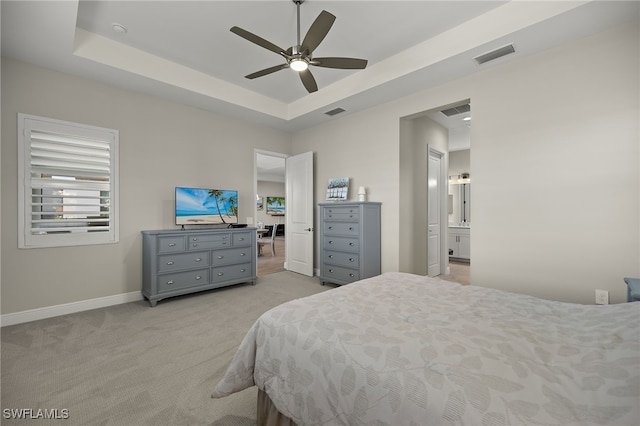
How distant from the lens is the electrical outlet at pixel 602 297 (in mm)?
2520

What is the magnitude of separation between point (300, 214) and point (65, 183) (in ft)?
11.1

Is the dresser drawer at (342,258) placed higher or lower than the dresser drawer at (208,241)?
lower

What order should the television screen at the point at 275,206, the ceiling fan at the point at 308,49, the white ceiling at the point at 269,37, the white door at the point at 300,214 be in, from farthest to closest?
the television screen at the point at 275,206 → the white door at the point at 300,214 → the white ceiling at the point at 269,37 → the ceiling fan at the point at 308,49

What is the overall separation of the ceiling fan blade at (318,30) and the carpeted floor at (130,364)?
2722 millimetres

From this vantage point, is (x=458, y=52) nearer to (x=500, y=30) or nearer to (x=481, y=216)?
(x=500, y=30)

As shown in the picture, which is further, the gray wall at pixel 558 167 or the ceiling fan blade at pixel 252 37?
the gray wall at pixel 558 167

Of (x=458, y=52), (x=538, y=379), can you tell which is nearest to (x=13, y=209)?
(x=538, y=379)

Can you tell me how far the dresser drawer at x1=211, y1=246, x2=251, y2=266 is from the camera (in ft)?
13.1

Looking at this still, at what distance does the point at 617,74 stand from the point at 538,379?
3.14 m

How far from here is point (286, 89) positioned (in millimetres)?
4336

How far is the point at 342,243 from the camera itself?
4242mm

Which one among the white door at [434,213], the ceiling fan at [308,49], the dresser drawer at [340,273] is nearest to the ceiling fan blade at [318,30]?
the ceiling fan at [308,49]

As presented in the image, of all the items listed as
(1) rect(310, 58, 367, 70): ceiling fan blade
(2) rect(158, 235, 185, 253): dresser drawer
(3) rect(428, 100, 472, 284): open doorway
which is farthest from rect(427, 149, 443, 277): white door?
(2) rect(158, 235, 185, 253): dresser drawer

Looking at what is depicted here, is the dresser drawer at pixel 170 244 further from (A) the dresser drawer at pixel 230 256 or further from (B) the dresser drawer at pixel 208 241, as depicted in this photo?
(A) the dresser drawer at pixel 230 256
